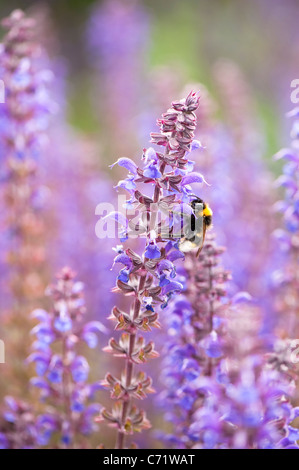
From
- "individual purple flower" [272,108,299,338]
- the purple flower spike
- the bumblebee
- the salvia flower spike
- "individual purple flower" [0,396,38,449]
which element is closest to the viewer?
the salvia flower spike

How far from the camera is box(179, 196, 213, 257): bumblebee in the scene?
3236mm

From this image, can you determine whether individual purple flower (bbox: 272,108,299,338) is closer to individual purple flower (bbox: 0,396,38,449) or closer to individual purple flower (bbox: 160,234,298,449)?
individual purple flower (bbox: 160,234,298,449)

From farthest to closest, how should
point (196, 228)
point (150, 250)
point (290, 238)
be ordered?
1. point (290, 238)
2. point (196, 228)
3. point (150, 250)

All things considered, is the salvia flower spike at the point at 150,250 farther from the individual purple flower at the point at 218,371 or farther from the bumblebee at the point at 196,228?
the individual purple flower at the point at 218,371

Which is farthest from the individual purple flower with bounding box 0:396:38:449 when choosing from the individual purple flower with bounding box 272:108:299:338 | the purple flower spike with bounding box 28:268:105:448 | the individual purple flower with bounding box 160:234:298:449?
the individual purple flower with bounding box 272:108:299:338

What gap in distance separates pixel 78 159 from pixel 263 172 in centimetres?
232

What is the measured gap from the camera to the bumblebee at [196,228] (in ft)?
10.6

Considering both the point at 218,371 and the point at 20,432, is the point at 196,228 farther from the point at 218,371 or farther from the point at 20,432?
the point at 20,432

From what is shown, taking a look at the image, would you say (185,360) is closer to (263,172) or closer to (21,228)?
(21,228)

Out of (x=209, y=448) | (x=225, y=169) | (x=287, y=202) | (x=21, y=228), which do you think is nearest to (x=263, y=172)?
(x=225, y=169)

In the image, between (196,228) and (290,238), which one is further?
(290,238)

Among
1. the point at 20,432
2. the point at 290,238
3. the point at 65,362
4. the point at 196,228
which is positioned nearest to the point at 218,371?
the point at 196,228

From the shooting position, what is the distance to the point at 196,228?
10.8 feet

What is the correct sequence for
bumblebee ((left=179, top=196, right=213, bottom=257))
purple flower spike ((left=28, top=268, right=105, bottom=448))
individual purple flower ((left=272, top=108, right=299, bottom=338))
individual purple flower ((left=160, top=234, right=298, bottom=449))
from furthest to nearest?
1. individual purple flower ((left=272, top=108, right=299, bottom=338))
2. purple flower spike ((left=28, top=268, right=105, bottom=448))
3. bumblebee ((left=179, top=196, right=213, bottom=257))
4. individual purple flower ((left=160, top=234, right=298, bottom=449))
